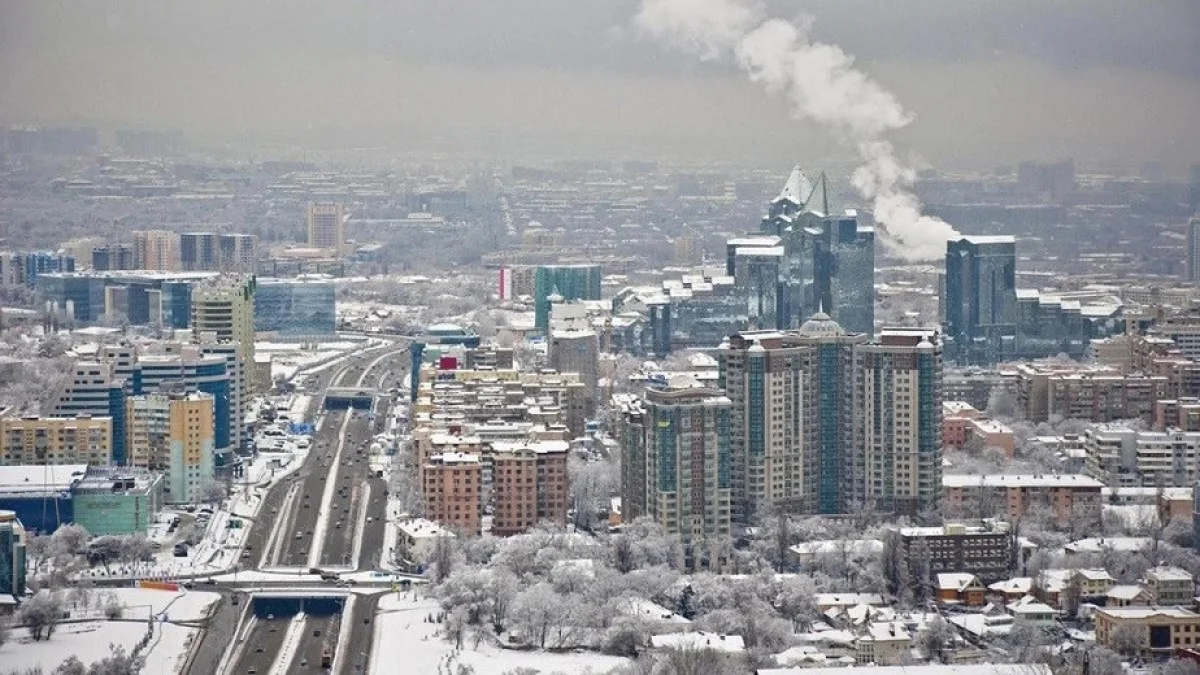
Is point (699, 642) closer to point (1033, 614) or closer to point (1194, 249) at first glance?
point (1033, 614)

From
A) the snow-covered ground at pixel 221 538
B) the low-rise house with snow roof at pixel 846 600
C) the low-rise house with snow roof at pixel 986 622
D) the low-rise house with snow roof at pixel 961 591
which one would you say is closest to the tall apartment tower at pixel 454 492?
the snow-covered ground at pixel 221 538

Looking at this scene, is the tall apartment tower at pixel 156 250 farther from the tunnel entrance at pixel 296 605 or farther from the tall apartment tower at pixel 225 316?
the tunnel entrance at pixel 296 605

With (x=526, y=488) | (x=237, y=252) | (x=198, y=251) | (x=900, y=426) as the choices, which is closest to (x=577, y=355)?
(x=900, y=426)

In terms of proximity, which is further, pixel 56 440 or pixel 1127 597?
pixel 56 440

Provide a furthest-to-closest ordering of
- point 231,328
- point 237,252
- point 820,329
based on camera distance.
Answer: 1. point 237,252
2. point 231,328
3. point 820,329

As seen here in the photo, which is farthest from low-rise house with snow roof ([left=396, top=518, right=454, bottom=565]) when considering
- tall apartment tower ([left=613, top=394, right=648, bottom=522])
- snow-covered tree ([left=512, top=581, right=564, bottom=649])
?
snow-covered tree ([left=512, top=581, right=564, bottom=649])
